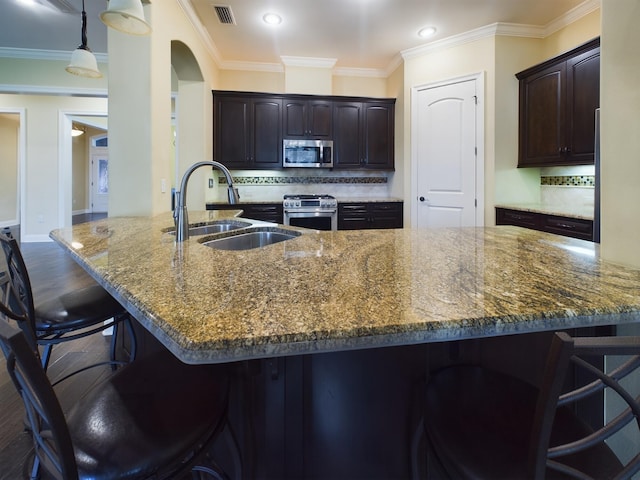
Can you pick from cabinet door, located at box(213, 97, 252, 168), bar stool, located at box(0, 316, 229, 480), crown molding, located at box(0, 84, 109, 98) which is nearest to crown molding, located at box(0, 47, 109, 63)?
crown molding, located at box(0, 84, 109, 98)

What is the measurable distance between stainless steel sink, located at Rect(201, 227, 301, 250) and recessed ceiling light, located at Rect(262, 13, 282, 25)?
2.64 metres

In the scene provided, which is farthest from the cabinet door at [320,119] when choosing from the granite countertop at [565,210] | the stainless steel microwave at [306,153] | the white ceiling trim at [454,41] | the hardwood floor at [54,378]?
the hardwood floor at [54,378]

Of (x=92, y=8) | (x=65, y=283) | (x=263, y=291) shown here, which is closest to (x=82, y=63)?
(x=92, y=8)

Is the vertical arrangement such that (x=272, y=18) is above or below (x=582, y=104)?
above

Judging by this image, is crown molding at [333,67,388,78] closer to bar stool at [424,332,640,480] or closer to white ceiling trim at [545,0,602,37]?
white ceiling trim at [545,0,602,37]

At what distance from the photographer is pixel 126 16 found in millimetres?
1752

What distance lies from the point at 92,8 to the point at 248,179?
241 cm

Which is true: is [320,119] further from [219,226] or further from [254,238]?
[254,238]

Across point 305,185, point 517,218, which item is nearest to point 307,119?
point 305,185

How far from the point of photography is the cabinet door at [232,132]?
4.54 m

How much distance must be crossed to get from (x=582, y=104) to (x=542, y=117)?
1.43 ft

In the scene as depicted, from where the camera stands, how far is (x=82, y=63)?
257 centimetres

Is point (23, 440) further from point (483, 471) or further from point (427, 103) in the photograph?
point (427, 103)

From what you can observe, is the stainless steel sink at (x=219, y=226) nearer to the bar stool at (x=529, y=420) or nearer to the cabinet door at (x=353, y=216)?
the bar stool at (x=529, y=420)
